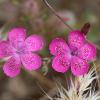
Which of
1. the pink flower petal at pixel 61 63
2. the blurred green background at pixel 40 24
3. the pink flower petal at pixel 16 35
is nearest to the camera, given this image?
the pink flower petal at pixel 61 63

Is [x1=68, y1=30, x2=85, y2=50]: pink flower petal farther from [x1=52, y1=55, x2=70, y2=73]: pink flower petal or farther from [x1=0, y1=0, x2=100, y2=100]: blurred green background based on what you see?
[x1=0, y1=0, x2=100, y2=100]: blurred green background

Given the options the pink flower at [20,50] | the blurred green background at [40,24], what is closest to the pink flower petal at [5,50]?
the pink flower at [20,50]

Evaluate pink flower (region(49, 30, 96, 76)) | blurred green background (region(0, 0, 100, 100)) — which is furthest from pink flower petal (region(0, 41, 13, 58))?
blurred green background (region(0, 0, 100, 100))

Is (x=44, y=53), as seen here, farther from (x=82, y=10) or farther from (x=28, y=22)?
(x=82, y=10)

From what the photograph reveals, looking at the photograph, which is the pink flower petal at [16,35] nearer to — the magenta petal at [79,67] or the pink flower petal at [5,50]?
the pink flower petal at [5,50]

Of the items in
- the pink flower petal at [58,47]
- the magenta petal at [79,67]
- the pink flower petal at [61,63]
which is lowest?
the magenta petal at [79,67]

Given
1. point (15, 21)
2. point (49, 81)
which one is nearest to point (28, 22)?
point (15, 21)
